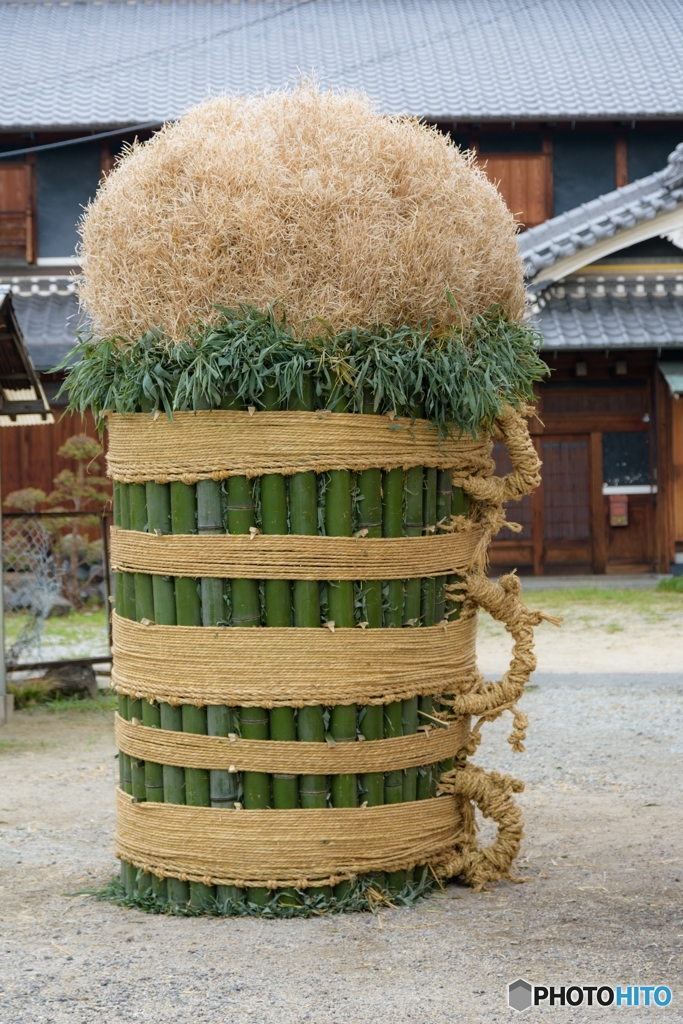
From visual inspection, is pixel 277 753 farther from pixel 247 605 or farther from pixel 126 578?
pixel 126 578

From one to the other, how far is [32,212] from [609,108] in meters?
7.95

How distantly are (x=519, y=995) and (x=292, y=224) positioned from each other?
2.28m

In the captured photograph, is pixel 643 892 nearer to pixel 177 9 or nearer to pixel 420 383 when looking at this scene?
pixel 420 383

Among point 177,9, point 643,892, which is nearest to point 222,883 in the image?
point 643,892

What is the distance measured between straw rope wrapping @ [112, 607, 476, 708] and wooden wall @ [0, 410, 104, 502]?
11.9 metres

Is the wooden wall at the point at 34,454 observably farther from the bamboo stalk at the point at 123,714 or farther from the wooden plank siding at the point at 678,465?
the bamboo stalk at the point at 123,714

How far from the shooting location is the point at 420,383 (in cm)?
369

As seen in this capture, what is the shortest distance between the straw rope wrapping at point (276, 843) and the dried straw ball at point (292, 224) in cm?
151

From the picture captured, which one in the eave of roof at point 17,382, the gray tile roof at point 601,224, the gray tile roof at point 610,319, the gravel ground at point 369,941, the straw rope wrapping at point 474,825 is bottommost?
the gravel ground at point 369,941

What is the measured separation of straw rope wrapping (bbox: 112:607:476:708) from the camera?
3.64m

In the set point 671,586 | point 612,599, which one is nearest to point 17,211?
point 612,599

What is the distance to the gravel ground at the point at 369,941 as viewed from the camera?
10.1ft

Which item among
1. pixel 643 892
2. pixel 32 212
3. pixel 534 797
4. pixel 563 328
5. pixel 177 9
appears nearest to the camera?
pixel 643 892

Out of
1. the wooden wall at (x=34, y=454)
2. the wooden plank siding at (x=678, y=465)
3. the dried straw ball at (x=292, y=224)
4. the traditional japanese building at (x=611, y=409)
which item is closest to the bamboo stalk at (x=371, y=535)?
the dried straw ball at (x=292, y=224)
